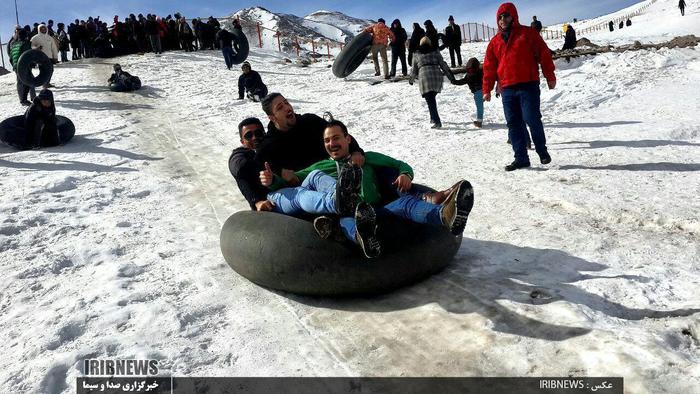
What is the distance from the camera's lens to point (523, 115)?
213 inches

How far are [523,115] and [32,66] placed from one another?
36.8ft

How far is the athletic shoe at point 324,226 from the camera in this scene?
300 centimetres

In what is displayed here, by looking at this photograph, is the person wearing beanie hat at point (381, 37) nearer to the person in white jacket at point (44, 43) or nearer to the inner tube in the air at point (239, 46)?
the inner tube in the air at point (239, 46)

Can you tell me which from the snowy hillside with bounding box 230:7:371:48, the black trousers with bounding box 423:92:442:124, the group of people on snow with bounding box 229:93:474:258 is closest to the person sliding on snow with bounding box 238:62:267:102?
the black trousers with bounding box 423:92:442:124

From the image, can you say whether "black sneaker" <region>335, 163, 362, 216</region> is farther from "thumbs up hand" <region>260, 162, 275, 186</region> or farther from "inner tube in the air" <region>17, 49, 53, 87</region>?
"inner tube in the air" <region>17, 49, 53, 87</region>

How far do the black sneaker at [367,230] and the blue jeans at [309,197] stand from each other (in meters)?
0.29

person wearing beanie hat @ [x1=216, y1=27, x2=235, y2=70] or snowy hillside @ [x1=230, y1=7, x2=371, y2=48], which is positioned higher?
snowy hillside @ [x1=230, y1=7, x2=371, y2=48]

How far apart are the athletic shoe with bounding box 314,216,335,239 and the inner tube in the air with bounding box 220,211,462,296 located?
5cm

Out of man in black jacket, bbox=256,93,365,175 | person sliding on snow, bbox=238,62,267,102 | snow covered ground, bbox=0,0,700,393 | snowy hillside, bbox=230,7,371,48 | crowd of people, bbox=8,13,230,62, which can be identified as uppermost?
snowy hillside, bbox=230,7,371,48

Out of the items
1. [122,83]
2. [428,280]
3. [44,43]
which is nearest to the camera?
[428,280]

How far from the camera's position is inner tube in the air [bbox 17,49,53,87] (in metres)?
11.0

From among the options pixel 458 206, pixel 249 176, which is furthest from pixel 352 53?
pixel 458 206

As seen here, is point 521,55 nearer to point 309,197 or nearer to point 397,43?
point 309,197

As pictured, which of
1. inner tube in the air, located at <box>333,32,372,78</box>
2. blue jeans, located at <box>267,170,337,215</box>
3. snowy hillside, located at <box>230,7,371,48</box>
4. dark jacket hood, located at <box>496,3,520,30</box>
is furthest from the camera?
snowy hillside, located at <box>230,7,371,48</box>
